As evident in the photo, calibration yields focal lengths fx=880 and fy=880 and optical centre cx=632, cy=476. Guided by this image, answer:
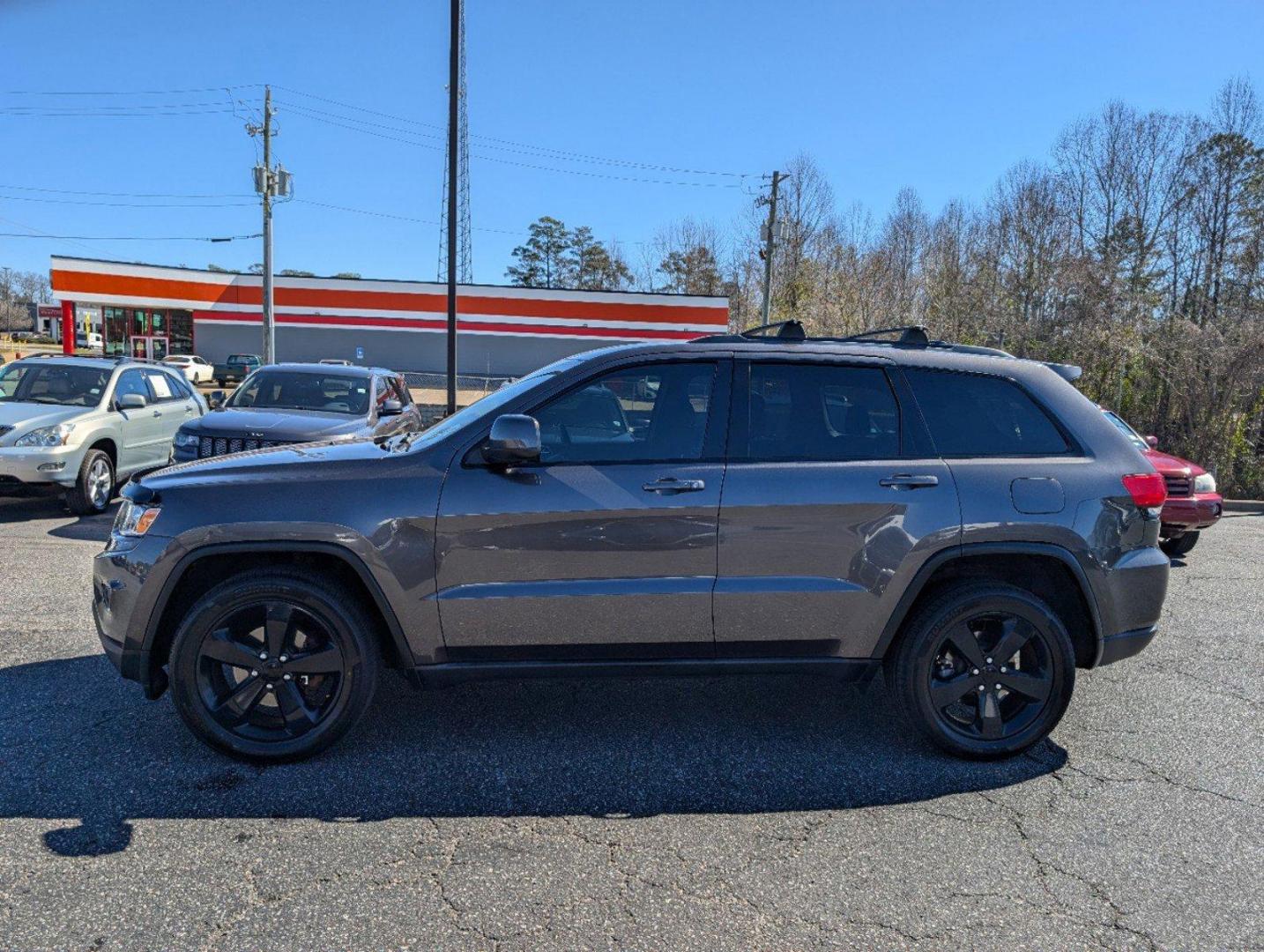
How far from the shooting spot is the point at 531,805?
3393 mm

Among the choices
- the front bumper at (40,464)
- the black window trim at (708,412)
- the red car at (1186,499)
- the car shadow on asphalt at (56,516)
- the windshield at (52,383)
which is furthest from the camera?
the windshield at (52,383)

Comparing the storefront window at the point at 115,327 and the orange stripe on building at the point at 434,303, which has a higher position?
the orange stripe on building at the point at 434,303

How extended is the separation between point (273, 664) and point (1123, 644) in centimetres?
367

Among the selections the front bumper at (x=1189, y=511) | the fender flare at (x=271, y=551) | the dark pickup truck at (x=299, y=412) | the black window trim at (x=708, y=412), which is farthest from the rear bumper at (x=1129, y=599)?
the dark pickup truck at (x=299, y=412)

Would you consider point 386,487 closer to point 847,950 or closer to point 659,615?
point 659,615

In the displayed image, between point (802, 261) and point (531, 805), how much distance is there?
4450 centimetres

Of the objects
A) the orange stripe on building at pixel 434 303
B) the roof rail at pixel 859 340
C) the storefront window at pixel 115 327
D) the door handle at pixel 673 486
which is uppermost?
the orange stripe on building at pixel 434 303

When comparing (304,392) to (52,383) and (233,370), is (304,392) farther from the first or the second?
A: (233,370)

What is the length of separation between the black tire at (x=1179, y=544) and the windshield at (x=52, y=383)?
1151 cm

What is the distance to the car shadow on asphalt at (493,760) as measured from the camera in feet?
11.0

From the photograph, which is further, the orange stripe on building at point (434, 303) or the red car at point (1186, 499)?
the orange stripe on building at point (434, 303)

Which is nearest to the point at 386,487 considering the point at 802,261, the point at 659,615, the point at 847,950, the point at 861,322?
the point at 659,615

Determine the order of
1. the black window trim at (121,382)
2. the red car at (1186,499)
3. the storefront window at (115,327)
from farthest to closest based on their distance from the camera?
the storefront window at (115,327), the black window trim at (121,382), the red car at (1186,499)

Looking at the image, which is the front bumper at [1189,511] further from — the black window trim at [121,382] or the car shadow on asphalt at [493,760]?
the black window trim at [121,382]
